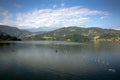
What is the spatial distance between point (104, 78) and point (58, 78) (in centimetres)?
1560

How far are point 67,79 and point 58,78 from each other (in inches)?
117

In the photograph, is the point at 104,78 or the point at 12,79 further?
the point at 104,78

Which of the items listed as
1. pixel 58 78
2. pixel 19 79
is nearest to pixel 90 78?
pixel 58 78

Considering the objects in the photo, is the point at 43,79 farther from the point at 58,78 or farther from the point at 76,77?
the point at 76,77

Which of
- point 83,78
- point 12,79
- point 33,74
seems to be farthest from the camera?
point 33,74

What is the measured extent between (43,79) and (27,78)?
5.25 m

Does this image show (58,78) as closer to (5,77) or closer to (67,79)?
(67,79)

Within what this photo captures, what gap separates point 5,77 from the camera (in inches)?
1592

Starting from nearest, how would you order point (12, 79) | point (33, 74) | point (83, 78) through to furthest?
1. point (12, 79)
2. point (83, 78)
3. point (33, 74)

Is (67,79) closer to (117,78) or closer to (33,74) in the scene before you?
(33,74)

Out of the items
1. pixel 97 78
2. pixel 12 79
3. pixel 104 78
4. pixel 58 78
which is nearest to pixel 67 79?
pixel 58 78

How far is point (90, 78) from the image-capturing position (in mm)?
41656

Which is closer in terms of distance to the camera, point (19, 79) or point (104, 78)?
point (19, 79)

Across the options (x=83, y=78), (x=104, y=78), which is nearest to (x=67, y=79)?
(x=83, y=78)
